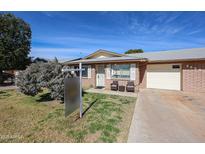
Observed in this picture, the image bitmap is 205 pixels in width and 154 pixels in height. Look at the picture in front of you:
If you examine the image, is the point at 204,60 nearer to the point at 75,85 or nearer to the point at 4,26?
the point at 75,85

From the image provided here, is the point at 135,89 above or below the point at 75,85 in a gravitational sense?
below

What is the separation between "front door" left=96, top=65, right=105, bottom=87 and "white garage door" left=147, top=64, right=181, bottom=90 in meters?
4.41

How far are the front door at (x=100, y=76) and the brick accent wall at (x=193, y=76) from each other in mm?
7080

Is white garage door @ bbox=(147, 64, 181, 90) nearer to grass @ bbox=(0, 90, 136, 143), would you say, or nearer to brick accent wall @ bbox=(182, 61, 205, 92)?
brick accent wall @ bbox=(182, 61, 205, 92)

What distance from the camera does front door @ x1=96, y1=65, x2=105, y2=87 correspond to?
42.3ft

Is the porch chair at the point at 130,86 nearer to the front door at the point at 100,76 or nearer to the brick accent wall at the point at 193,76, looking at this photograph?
the front door at the point at 100,76

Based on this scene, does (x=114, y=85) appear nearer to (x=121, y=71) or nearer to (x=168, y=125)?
(x=121, y=71)

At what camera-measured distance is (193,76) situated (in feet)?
33.2

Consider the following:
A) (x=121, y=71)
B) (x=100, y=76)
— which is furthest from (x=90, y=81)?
(x=121, y=71)

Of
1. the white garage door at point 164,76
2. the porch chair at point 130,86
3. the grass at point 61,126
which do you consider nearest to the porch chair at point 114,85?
the porch chair at point 130,86

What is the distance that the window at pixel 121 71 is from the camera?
11.3 metres
